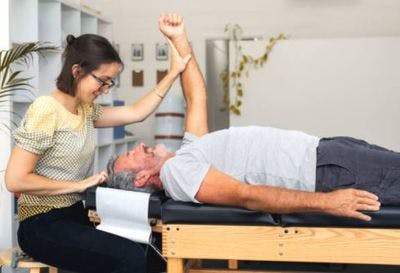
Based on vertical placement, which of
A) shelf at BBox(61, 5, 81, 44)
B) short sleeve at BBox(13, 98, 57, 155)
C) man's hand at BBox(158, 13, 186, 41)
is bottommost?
short sleeve at BBox(13, 98, 57, 155)

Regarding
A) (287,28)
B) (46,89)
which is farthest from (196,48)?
(46,89)

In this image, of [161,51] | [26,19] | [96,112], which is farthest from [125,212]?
[161,51]

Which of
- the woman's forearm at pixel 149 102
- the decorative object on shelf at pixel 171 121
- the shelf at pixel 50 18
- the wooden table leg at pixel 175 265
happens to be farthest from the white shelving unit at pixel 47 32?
the wooden table leg at pixel 175 265

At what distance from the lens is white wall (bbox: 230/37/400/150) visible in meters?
4.68

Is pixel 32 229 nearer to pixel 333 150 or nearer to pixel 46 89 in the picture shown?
pixel 333 150

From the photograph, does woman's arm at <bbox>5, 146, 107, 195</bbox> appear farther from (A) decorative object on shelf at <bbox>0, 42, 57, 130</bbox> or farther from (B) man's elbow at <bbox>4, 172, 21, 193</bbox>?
(A) decorative object on shelf at <bbox>0, 42, 57, 130</bbox>

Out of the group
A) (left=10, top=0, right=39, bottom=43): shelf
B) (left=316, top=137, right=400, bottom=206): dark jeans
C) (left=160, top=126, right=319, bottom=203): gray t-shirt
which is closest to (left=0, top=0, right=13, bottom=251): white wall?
(left=10, top=0, right=39, bottom=43): shelf

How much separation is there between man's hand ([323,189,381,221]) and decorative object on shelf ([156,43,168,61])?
11.7 ft

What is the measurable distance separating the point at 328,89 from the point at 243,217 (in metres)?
3.21

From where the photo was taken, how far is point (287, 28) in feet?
16.1

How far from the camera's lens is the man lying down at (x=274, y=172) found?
168 centimetres

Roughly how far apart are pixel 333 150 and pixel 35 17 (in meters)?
1.93

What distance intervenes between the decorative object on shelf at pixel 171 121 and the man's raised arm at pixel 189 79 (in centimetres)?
214

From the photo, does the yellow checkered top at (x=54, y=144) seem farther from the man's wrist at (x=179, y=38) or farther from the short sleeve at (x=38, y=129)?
the man's wrist at (x=179, y=38)
